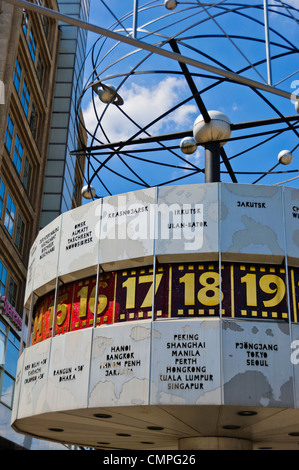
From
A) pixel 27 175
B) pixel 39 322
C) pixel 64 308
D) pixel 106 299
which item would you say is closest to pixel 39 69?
pixel 27 175

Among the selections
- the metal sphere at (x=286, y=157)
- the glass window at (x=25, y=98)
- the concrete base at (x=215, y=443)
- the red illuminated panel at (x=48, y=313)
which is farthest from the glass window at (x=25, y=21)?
the concrete base at (x=215, y=443)

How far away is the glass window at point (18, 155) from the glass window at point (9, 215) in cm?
306

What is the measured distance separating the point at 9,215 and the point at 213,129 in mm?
26117

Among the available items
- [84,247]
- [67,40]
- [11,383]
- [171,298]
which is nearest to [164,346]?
[171,298]

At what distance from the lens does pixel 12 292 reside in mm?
46125

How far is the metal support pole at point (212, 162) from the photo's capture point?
22.8 m

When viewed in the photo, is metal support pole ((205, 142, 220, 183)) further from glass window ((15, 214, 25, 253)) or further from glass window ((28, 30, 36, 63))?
glass window ((28, 30, 36, 63))

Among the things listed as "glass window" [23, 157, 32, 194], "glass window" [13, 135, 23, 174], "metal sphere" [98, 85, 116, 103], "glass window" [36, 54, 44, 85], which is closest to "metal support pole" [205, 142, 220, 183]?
"metal sphere" [98, 85, 116, 103]

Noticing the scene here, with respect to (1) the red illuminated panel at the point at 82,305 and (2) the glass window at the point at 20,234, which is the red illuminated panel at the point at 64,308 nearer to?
(1) the red illuminated panel at the point at 82,305

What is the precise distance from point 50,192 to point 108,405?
40759mm

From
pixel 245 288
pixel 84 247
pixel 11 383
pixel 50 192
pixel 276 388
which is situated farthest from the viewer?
pixel 50 192

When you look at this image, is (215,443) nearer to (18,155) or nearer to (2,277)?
(2,277)

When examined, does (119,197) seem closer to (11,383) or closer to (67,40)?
(11,383)

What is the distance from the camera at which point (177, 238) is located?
734 inches
